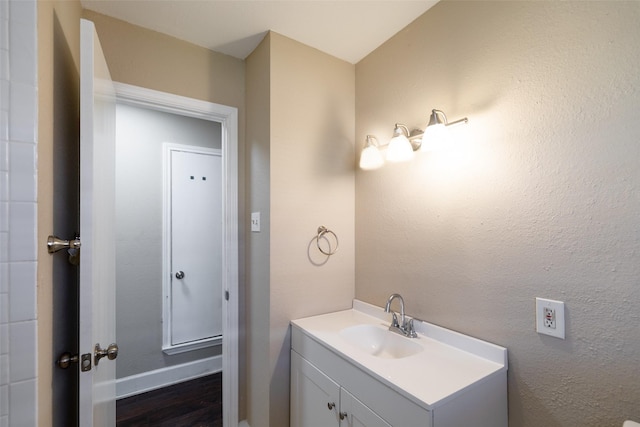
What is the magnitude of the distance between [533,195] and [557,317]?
425mm

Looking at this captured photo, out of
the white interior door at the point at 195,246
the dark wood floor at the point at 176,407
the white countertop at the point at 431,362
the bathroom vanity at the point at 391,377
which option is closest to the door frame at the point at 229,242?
the dark wood floor at the point at 176,407

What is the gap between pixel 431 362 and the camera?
1123mm

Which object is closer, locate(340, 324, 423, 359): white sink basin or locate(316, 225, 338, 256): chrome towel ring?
locate(340, 324, 423, 359): white sink basin

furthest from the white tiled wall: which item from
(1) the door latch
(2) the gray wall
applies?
(2) the gray wall

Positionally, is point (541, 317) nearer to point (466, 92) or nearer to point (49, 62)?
point (466, 92)

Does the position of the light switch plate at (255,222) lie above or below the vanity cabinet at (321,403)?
above

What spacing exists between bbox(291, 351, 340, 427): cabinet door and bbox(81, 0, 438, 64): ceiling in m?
1.76

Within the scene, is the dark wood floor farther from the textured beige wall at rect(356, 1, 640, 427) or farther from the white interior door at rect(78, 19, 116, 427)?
the textured beige wall at rect(356, 1, 640, 427)

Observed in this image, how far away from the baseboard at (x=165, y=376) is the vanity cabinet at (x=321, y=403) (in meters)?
1.30

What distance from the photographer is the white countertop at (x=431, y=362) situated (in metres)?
0.93

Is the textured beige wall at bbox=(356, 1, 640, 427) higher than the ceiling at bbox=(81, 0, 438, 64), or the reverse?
the ceiling at bbox=(81, 0, 438, 64)

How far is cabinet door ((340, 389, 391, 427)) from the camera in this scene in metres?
1.02

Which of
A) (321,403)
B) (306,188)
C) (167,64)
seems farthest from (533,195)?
(167,64)

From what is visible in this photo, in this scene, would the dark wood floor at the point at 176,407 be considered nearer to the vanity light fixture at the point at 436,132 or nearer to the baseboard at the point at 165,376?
the baseboard at the point at 165,376
